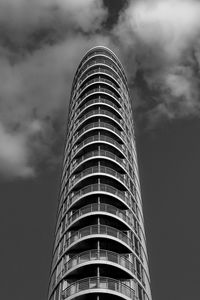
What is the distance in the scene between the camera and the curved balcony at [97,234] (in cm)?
4000

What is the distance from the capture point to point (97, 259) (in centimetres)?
3766

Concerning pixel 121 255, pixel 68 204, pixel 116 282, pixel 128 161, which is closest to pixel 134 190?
pixel 128 161

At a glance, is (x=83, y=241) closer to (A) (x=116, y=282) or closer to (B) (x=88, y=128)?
(A) (x=116, y=282)

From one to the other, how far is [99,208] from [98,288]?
8844 mm

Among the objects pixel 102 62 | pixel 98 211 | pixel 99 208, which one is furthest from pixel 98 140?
pixel 102 62

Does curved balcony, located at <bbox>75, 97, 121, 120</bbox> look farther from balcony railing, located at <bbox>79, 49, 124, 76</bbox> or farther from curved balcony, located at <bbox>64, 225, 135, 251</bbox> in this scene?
curved balcony, located at <bbox>64, 225, 135, 251</bbox>

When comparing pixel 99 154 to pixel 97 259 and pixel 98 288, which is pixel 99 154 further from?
pixel 98 288

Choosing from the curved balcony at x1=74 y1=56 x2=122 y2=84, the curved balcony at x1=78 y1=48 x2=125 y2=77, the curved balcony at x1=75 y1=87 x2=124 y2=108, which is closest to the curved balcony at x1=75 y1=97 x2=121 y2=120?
the curved balcony at x1=75 y1=87 x2=124 y2=108

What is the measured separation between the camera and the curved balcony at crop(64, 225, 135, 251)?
40000mm

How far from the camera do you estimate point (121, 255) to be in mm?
39938

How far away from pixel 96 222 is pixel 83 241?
2.70m

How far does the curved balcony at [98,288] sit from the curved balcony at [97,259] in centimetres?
176

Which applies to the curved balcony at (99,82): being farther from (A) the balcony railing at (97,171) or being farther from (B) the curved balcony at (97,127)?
(A) the balcony railing at (97,171)

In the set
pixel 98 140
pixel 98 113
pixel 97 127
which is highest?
pixel 98 113
